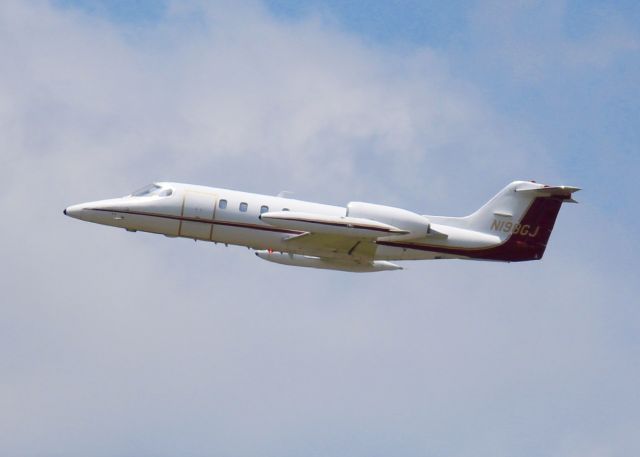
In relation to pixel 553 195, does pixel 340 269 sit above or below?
below

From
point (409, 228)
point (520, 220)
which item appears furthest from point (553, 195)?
point (409, 228)

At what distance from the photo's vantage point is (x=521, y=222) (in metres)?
43.5

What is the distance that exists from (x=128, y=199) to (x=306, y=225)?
731 centimetres

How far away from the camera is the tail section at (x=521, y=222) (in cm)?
4331

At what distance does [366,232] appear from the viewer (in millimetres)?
39656

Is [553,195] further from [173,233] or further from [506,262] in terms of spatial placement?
[173,233]

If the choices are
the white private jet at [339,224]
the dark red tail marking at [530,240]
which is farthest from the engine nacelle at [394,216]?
the dark red tail marking at [530,240]

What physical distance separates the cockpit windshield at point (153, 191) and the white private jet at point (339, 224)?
49 millimetres

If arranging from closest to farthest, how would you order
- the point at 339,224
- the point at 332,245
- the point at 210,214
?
the point at 339,224, the point at 332,245, the point at 210,214

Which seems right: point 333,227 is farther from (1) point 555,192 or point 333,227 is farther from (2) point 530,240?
(1) point 555,192

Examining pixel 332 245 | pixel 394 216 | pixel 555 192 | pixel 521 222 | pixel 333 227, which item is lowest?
pixel 332 245

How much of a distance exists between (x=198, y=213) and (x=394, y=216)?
7.04m

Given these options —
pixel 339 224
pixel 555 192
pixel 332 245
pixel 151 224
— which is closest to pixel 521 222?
pixel 555 192

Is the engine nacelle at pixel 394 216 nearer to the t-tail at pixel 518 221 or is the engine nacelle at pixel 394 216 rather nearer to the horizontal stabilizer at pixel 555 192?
the t-tail at pixel 518 221
